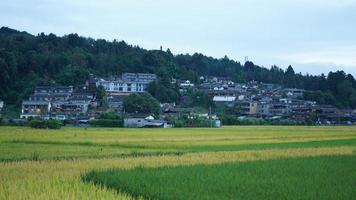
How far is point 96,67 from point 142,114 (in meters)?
34.4

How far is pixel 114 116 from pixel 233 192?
151 ft

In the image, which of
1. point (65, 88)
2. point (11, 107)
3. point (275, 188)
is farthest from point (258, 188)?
point (65, 88)

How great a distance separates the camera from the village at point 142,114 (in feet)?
205

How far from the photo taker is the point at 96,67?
A: 3671 inches

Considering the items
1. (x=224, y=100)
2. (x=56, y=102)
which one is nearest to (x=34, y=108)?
(x=56, y=102)

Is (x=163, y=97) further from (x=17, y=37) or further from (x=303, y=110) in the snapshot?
(x=17, y=37)

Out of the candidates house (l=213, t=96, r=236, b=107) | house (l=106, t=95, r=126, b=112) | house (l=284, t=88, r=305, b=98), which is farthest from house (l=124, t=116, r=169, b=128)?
house (l=284, t=88, r=305, b=98)

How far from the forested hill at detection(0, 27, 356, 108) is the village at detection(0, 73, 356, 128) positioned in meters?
3.96

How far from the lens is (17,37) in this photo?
304 ft

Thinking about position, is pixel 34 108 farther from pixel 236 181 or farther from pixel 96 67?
pixel 236 181

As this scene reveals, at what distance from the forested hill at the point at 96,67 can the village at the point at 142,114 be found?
3962 millimetres

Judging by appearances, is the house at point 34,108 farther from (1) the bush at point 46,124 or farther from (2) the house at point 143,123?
(1) the bush at point 46,124

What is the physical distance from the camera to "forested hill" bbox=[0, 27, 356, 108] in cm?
7605

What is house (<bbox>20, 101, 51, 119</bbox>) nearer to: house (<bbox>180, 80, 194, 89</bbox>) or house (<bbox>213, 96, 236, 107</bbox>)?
house (<bbox>180, 80, 194, 89</bbox>)
